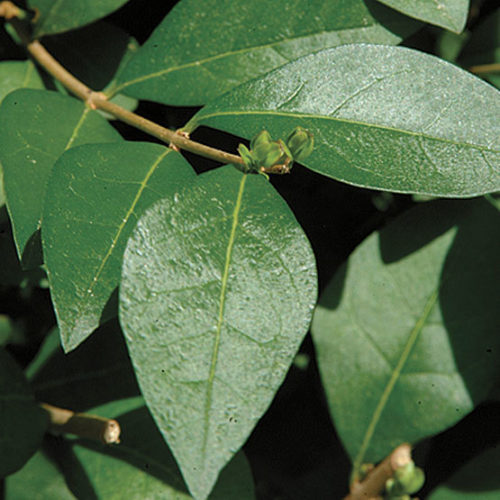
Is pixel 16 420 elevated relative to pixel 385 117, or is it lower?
lower

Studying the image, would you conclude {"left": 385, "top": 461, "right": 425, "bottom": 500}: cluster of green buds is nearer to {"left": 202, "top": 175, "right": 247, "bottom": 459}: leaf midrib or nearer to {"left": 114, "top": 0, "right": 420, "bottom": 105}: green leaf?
{"left": 202, "top": 175, "right": 247, "bottom": 459}: leaf midrib

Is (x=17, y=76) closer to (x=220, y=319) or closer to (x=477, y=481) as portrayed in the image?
(x=220, y=319)

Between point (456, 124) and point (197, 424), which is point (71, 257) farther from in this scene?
point (456, 124)

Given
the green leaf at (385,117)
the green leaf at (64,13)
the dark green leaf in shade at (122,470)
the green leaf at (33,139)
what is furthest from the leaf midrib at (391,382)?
the green leaf at (64,13)

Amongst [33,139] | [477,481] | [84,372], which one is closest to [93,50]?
[33,139]

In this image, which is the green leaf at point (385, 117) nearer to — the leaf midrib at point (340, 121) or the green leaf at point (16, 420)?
the leaf midrib at point (340, 121)

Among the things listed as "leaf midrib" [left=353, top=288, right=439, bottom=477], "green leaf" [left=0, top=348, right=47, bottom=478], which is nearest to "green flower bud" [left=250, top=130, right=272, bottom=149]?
"leaf midrib" [left=353, top=288, right=439, bottom=477]

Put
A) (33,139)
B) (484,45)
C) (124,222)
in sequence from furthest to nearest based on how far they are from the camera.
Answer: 1. (484,45)
2. (33,139)
3. (124,222)
